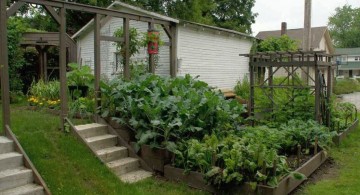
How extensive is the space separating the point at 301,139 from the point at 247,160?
2.39 metres

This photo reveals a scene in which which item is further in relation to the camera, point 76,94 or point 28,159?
point 76,94

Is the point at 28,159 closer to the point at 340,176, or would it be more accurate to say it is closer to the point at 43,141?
the point at 43,141

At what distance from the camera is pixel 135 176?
18.1 feet

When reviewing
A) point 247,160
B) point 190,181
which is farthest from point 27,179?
point 247,160

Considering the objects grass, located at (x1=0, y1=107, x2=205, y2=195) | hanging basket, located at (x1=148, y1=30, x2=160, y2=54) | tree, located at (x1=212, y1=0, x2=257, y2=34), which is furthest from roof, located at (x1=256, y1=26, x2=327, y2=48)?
grass, located at (x1=0, y1=107, x2=205, y2=195)

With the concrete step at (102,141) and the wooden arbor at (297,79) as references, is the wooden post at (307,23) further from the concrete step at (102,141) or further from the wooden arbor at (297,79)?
the concrete step at (102,141)

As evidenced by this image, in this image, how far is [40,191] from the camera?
443cm

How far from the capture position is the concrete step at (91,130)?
6000 millimetres

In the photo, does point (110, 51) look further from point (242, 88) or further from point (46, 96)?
point (242, 88)

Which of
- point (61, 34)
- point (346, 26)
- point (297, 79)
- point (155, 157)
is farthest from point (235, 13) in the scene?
point (346, 26)

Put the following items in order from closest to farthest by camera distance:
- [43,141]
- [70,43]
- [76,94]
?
[43,141], [76,94], [70,43]

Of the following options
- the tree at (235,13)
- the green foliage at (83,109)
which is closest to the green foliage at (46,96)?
the green foliage at (83,109)

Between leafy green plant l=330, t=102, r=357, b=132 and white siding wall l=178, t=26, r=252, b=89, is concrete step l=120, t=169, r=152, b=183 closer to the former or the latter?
leafy green plant l=330, t=102, r=357, b=132

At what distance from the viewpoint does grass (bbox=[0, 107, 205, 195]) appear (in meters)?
4.71
